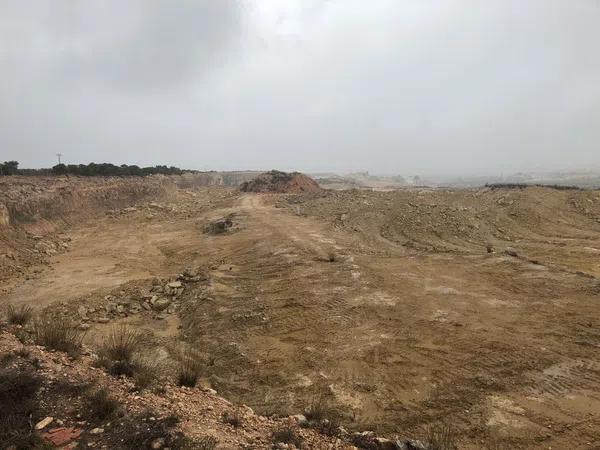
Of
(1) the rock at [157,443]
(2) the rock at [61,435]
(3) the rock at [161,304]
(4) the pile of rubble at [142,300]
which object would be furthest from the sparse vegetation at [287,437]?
(3) the rock at [161,304]

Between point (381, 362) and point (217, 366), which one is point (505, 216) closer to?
point (381, 362)

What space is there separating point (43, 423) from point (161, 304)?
808 centimetres

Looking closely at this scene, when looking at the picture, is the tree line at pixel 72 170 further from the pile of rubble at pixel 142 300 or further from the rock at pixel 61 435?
the rock at pixel 61 435

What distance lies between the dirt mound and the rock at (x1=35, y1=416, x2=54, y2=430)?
133ft

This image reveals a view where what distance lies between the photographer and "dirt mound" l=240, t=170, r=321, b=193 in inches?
1807

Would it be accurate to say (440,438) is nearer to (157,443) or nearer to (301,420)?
(301,420)

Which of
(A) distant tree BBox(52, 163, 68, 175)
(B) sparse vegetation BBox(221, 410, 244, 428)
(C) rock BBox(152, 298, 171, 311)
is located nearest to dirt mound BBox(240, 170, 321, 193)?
(A) distant tree BBox(52, 163, 68, 175)

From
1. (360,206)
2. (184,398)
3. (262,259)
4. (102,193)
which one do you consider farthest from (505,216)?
(102,193)

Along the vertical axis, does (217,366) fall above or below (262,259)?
below

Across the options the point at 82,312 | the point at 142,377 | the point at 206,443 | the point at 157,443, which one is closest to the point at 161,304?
the point at 82,312

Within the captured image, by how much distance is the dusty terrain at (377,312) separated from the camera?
22.6 ft

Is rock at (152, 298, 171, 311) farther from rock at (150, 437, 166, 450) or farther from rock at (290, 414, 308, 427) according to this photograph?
rock at (150, 437, 166, 450)

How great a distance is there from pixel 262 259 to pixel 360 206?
11826mm

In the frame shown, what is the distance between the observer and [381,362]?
8312 millimetres
